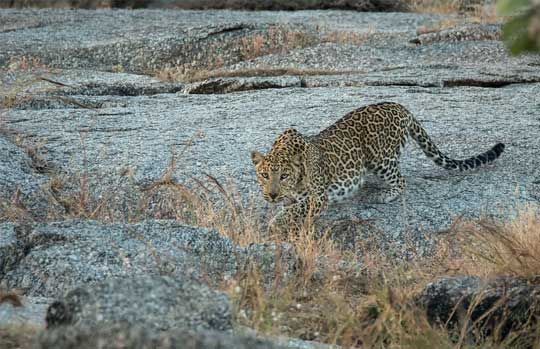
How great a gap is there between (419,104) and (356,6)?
1059cm

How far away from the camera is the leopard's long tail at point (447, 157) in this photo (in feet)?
35.6

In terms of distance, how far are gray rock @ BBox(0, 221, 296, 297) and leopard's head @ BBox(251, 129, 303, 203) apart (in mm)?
1599

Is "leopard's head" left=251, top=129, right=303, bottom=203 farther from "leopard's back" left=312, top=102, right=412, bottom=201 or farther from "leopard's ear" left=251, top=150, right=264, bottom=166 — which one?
"leopard's back" left=312, top=102, right=412, bottom=201

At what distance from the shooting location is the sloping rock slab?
250 inches

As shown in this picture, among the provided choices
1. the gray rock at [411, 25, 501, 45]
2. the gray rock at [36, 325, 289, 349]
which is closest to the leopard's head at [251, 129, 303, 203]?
the gray rock at [36, 325, 289, 349]

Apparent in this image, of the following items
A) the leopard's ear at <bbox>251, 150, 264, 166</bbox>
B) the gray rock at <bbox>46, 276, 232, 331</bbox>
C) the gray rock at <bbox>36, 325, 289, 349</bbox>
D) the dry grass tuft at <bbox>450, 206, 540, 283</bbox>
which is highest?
the gray rock at <bbox>36, 325, 289, 349</bbox>

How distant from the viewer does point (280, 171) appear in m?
9.34

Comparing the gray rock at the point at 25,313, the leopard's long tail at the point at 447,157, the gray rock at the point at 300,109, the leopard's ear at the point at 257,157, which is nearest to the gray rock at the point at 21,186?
the gray rock at the point at 300,109

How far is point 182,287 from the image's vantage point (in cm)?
530

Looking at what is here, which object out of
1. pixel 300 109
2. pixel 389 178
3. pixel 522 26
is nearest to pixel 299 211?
pixel 389 178

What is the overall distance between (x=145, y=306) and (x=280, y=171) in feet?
14.2

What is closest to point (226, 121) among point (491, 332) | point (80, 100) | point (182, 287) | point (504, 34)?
point (80, 100)

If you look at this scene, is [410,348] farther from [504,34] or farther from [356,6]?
[356,6]

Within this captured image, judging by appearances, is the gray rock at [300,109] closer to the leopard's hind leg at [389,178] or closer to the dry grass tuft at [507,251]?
the leopard's hind leg at [389,178]
